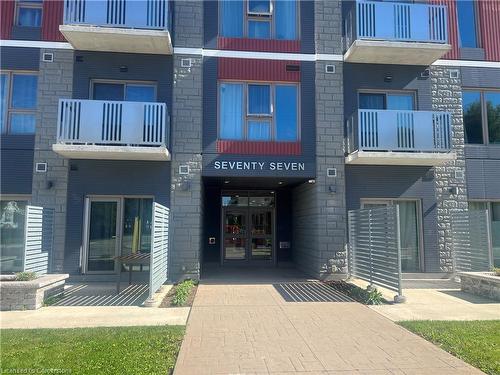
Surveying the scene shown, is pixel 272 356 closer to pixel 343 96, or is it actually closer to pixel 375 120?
pixel 375 120

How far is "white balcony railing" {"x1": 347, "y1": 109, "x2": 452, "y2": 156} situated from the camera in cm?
1092

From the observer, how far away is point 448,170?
1186 cm

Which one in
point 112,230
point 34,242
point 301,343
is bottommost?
point 301,343

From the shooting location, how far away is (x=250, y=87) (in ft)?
38.2

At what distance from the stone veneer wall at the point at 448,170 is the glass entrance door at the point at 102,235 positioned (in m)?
8.92

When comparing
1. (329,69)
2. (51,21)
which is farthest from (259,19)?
(51,21)

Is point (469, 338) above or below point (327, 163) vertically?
below

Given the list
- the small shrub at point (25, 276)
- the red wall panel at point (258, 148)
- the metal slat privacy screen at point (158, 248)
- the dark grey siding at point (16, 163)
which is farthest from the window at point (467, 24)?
the small shrub at point (25, 276)

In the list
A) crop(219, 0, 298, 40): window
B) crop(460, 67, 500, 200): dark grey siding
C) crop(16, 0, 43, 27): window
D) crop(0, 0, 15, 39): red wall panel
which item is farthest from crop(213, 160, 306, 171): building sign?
crop(0, 0, 15, 39): red wall panel

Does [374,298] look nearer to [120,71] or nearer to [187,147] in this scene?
[187,147]

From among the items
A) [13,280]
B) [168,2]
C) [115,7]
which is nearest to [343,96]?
[168,2]

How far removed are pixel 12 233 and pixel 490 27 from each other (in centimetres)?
1483

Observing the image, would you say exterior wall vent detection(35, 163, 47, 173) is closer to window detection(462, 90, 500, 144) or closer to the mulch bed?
the mulch bed

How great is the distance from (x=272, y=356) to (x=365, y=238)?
526cm
